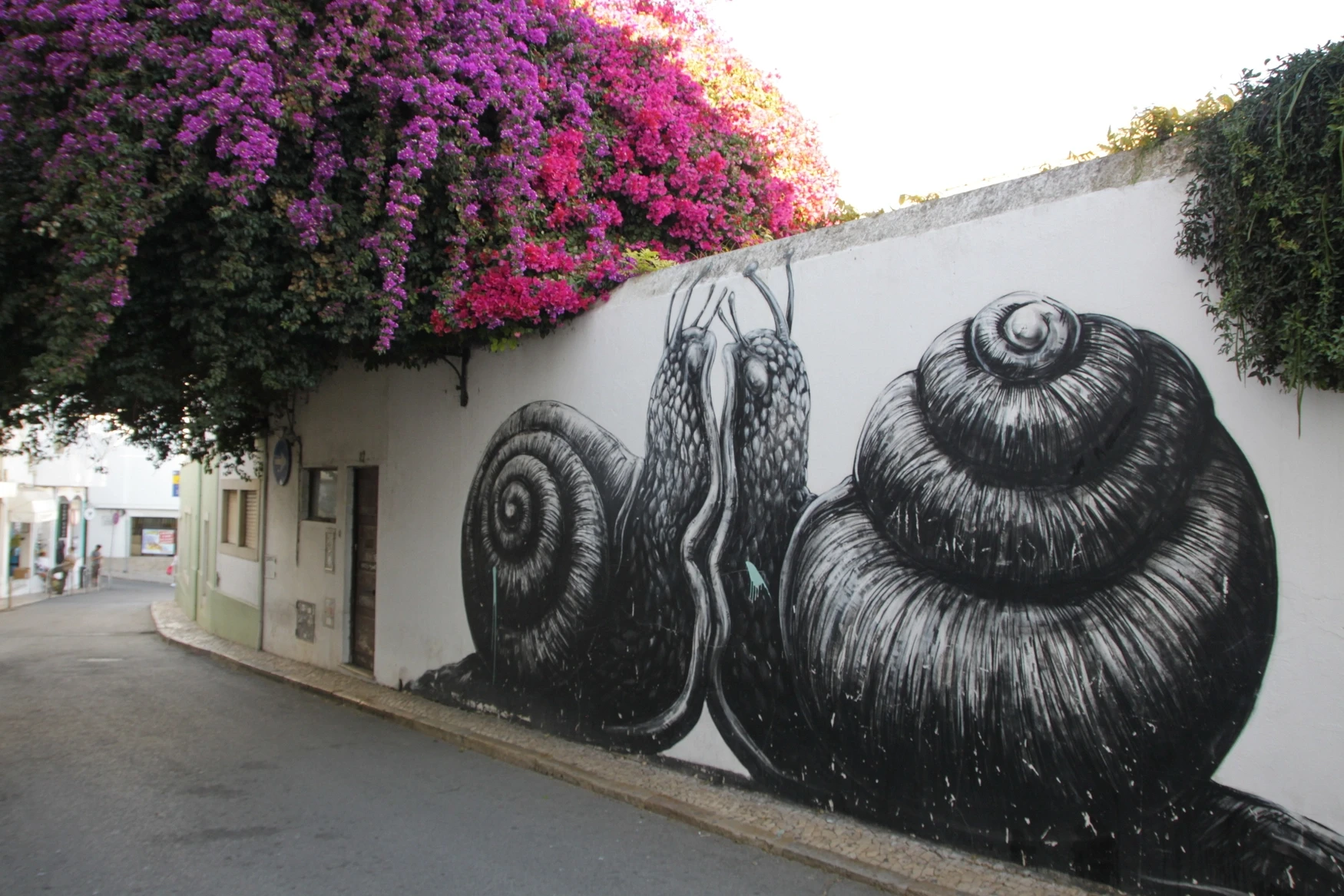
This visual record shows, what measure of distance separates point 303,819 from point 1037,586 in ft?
14.7

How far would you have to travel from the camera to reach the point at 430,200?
7.32 metres

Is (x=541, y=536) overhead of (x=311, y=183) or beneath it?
beneath

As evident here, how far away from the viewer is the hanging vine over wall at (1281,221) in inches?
135

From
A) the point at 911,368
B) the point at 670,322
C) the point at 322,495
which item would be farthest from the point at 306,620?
the point at 911,368

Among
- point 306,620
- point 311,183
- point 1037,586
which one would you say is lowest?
point 306,620

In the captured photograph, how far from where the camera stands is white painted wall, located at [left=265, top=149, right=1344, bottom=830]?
3.64 metres

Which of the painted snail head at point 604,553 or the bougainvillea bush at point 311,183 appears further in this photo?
the painted snail head at point 604,553

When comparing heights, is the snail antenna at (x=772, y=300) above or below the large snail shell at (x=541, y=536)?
above

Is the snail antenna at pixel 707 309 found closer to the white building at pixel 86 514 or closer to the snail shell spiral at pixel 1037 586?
the snail shell spiral at pixel 1037 586

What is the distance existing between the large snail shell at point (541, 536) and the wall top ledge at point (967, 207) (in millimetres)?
1508

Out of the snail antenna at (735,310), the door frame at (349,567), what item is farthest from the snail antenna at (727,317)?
the door frame at (349,567)

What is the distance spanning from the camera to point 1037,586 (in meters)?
4.45

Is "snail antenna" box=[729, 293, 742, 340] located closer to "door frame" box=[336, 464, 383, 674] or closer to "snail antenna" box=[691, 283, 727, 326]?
"snail antenna" box=[691, 283, 727, 326]

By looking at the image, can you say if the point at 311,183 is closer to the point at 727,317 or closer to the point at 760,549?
the point at 727,317
